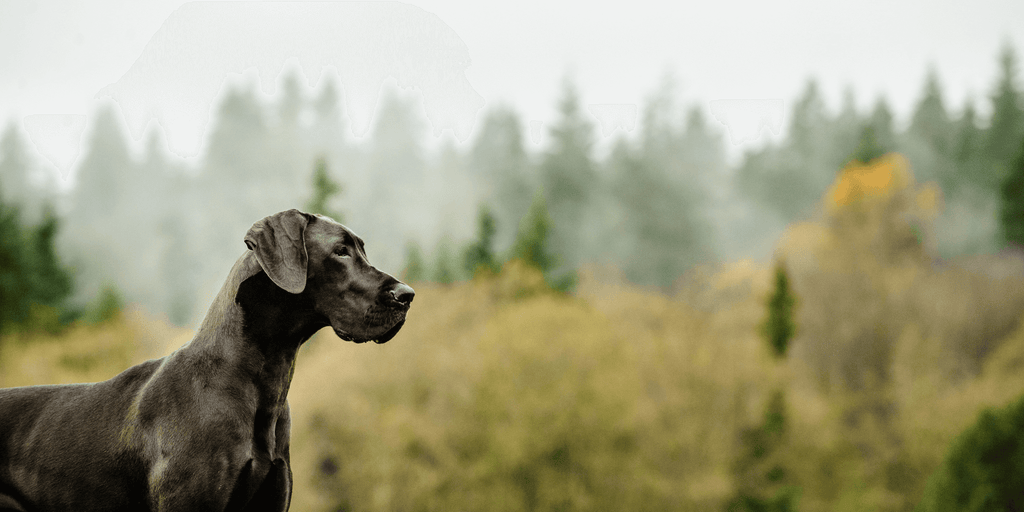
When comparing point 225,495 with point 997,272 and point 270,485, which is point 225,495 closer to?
point 270,485

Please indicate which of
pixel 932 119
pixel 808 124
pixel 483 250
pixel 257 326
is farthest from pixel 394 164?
pixel 257 326

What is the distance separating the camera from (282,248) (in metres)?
2.19

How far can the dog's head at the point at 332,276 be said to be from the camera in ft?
7.10

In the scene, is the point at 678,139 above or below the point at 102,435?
above

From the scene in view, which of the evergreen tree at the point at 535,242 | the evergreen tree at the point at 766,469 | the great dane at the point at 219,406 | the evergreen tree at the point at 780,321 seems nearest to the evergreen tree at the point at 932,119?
the evergreen tree at the point at 780,321

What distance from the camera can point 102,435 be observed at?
7.39 ft

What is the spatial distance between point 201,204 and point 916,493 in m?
39.4

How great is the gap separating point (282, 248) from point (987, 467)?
84.5 ft

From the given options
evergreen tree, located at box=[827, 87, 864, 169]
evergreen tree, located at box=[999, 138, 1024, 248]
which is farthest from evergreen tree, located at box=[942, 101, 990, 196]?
evergreen tree, located at box=[827, 87, 864, 169]

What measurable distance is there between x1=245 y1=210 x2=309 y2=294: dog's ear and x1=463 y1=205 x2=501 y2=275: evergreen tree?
98.5ft

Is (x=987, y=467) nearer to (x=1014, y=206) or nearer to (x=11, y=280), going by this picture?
(x=1014, y=206)

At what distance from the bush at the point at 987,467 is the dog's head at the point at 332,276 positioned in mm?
24991

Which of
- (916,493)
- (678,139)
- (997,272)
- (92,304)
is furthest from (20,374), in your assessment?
(997,272)

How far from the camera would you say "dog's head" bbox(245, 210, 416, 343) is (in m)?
2.16
